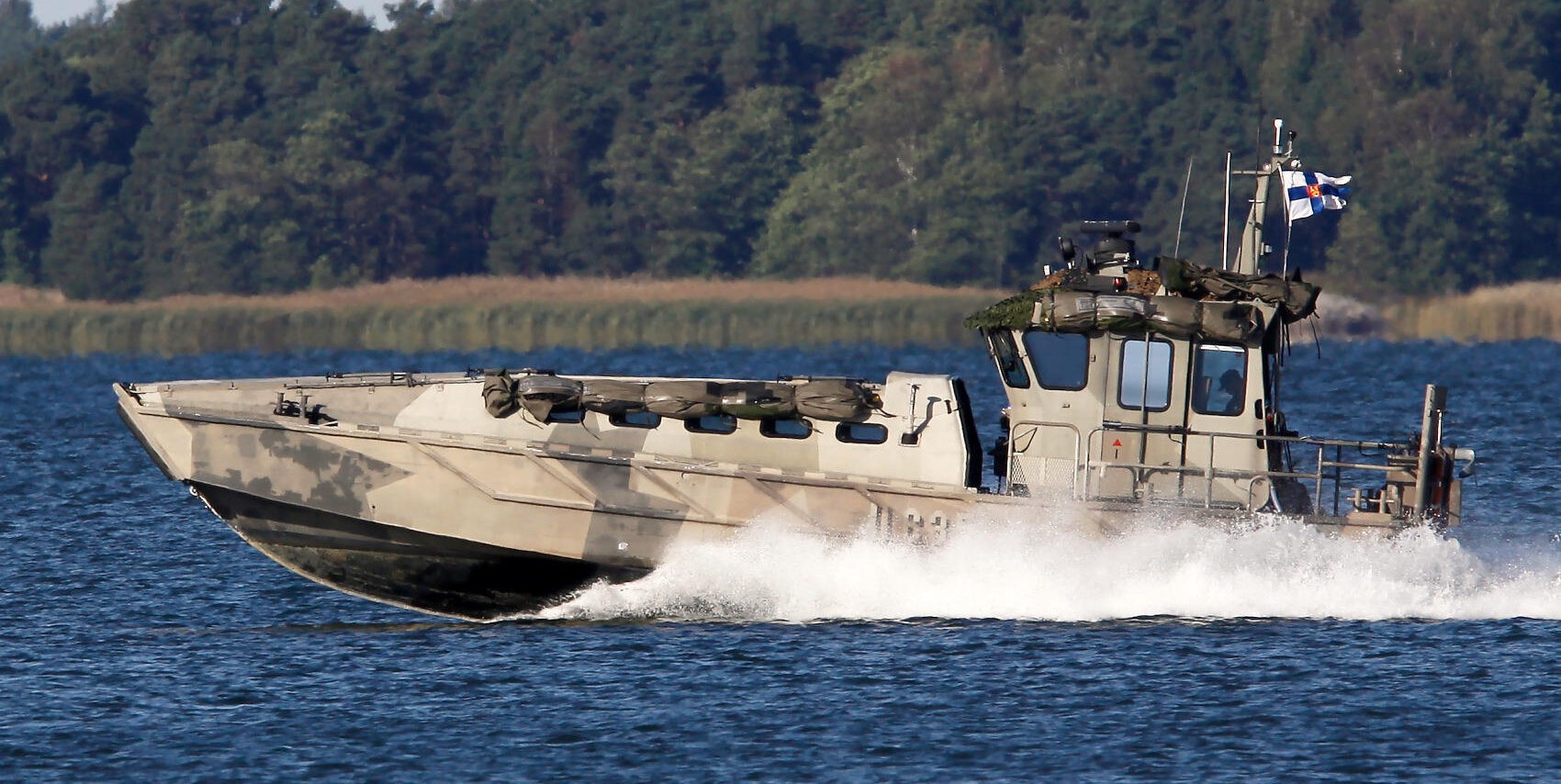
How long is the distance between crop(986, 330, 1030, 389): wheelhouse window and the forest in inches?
2272

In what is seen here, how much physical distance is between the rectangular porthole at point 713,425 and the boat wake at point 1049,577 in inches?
36.0

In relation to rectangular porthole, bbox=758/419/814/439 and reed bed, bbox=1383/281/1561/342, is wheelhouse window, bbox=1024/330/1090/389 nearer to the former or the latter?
rectangular porthole, bbox=758/419/814/439

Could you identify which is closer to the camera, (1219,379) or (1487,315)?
(1219,379)

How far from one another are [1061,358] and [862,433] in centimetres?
182

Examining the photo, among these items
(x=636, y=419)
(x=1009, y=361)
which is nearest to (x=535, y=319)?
(x=636, y=419)

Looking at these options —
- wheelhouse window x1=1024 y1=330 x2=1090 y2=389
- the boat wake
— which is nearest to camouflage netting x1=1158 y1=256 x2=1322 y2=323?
wheelhouse window x1=1024 y1=330 x2=1090 y2=389

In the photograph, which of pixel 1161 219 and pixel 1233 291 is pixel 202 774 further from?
pixel 1161 219

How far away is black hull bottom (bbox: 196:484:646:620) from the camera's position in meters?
17.6

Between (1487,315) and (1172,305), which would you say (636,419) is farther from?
(1487,315)

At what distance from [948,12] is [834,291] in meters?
29.2

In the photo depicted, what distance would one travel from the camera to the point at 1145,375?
18.1 m

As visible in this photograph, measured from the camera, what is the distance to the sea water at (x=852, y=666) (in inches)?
569

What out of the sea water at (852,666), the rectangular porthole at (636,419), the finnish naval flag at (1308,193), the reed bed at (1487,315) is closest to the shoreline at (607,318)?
the reed bed at (1487,315)

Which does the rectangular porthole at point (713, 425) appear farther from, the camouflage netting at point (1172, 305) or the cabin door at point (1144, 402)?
the cabin door at point (1144, 402)
